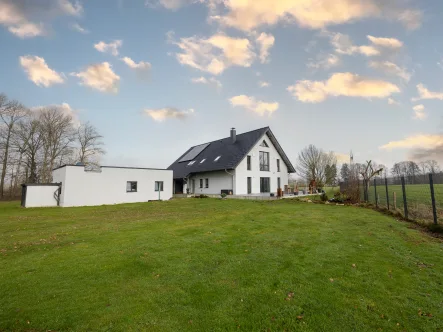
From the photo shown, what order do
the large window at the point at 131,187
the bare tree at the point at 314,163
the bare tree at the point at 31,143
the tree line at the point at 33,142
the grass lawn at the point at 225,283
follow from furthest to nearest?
the bare tree at the point at 314,163 → the bare tree at the point at 31,143 → the tree line at the point at 33,142 → the large window at the point at 131,187 → the grass lawn at the point at 225,283

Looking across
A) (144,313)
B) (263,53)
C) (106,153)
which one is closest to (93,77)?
(263,53)

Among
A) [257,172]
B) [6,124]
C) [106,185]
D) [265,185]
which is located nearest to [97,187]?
[106,185]

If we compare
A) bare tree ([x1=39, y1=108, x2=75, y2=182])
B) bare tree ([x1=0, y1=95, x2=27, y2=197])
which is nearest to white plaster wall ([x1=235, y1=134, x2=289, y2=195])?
bare tree ([x1=39, y1=108, x2=75, y2=182])

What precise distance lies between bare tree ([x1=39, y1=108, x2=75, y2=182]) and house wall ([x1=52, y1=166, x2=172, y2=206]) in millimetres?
12230

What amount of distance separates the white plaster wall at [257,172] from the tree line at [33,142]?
20.0 m

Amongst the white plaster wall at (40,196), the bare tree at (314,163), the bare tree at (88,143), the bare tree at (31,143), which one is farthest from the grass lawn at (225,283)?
the bare tree at (314,163)

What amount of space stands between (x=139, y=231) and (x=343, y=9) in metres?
14.0

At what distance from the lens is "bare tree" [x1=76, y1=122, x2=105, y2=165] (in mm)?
34125

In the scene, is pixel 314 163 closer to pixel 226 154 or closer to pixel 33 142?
pixel 226 154

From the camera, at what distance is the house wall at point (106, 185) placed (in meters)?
18.8

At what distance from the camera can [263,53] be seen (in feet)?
54.3

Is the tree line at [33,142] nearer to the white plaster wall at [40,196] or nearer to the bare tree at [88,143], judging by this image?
the bare tree at [88,143]

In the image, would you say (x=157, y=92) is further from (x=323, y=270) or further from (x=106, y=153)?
(x=106, y=153)

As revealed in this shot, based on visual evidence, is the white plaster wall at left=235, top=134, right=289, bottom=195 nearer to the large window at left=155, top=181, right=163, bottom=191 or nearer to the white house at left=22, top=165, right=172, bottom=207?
the large window at left=155, top=181, right=163, bottom=191
